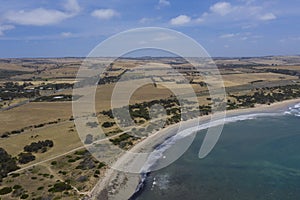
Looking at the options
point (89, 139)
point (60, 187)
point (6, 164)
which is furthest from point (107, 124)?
point (60, 187)

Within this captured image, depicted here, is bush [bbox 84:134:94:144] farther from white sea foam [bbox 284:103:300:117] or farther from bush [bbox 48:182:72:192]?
white sea foam [bbox 284:103:300:117]

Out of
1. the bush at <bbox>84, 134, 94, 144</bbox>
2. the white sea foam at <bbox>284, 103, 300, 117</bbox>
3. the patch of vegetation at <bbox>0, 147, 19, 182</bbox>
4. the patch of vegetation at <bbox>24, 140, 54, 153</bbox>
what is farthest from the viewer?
the white sea foam at <bbox>284, 103, 300, 117</bbox>

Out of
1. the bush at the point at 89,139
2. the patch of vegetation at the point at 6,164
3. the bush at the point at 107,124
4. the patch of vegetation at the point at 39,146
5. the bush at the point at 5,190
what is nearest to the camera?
the bush at the point at 5,190

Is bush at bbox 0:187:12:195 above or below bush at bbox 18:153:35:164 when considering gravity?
below

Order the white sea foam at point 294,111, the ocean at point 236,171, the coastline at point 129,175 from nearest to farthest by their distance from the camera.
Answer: the coastline at point 129,175, the ocean at point 236,171, the white sea foam at point 294,111

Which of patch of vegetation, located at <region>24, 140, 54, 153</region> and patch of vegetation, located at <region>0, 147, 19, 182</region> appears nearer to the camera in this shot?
patch of vegetation, located at <region>0, 147, 19, 182</region>

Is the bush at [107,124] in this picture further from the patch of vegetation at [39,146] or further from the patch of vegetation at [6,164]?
the patch of vegetation at [6,164]

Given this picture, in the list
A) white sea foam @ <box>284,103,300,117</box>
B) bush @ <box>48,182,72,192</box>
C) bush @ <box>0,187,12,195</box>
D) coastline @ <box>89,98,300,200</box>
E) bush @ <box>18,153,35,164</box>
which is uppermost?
bush @ <box>18,153,35,164</box>

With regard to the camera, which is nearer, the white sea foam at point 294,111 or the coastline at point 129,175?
the coastline at point 129,175

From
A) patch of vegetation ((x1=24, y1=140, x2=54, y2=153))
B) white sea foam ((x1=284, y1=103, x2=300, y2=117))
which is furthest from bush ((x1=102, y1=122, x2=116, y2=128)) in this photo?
white sea foam ((x1=284, y1=103, x2=300, y2=117))

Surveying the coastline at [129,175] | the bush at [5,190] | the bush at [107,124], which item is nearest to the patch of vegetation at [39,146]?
the coastline at [129,175]
